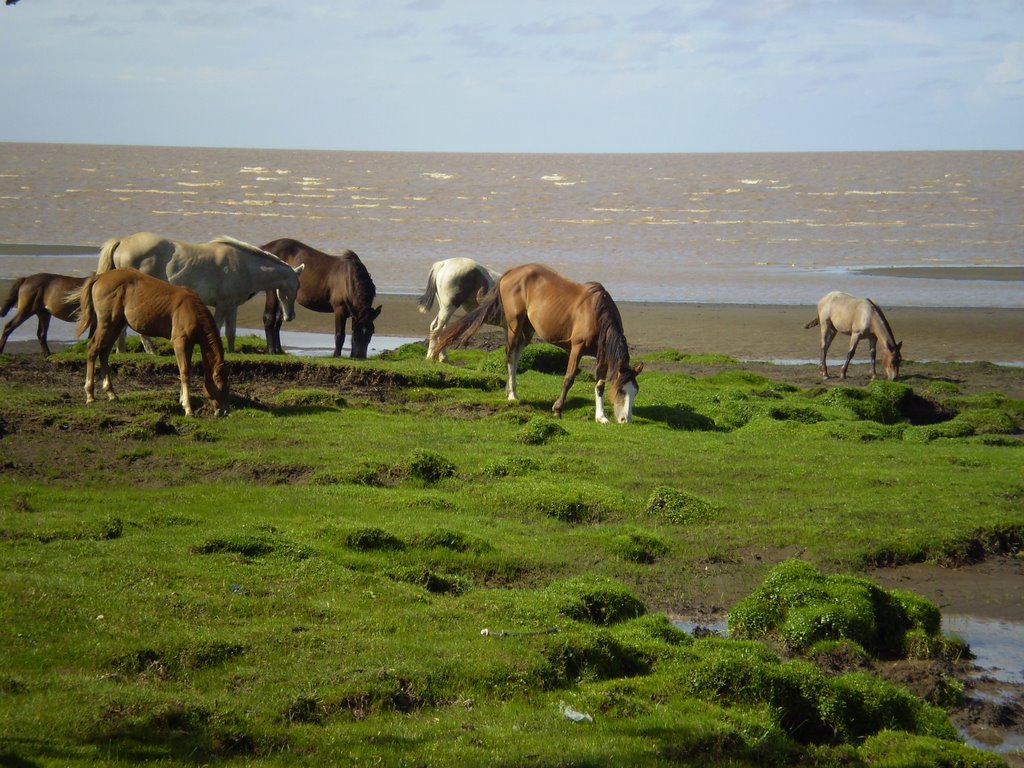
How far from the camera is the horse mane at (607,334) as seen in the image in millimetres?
17328

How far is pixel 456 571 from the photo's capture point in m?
10.6

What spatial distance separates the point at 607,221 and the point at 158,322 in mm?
65793

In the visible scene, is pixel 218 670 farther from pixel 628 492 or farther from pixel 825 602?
pixel 628 492

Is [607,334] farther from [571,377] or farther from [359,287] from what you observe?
[359,287]

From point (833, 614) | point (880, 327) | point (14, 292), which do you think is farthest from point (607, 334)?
point (14, 292)

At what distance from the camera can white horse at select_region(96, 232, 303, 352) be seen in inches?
771

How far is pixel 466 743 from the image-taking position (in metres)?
6.92

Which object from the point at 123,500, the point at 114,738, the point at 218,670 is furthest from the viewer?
the point at 123,500

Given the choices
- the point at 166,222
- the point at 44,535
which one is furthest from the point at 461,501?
the point at 166,222

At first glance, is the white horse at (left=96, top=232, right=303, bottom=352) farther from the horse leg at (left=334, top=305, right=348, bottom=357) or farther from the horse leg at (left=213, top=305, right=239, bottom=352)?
the horse leg at (left=334, top=305, right=348, bottom=357)

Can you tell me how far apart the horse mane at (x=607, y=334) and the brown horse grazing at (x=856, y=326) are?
9.21 metres

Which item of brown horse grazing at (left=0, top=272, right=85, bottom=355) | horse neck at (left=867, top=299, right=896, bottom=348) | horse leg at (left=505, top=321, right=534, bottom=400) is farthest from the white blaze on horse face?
brown horse grazing at (left=0, top=272, right=85, bottom=355)

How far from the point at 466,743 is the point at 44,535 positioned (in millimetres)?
4929

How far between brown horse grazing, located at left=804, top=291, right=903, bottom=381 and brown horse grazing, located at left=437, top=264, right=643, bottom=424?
9155mm
